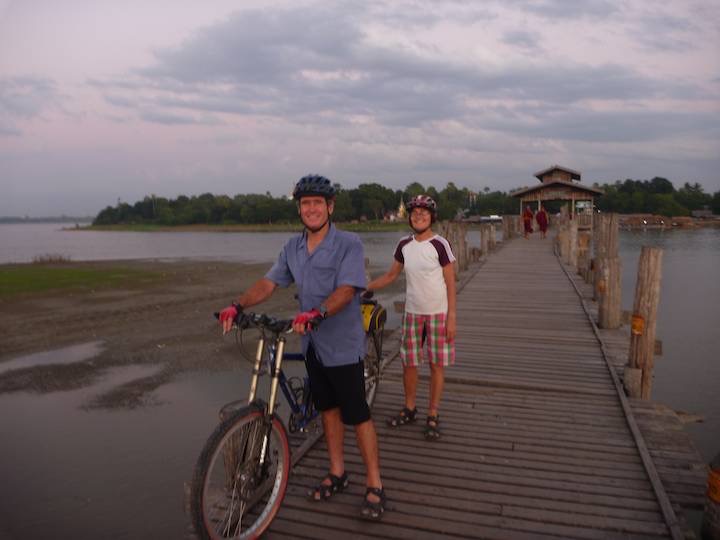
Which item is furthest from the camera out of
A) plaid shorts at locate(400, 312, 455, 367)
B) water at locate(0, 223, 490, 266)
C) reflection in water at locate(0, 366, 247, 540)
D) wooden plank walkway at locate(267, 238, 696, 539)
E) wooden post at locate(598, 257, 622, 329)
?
water at locate(0, 223, 490, 266)

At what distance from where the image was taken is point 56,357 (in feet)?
41.9

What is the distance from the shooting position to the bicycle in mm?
2779

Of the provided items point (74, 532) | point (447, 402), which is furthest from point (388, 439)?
point (74, 532)

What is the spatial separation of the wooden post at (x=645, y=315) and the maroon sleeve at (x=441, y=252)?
2882 mm

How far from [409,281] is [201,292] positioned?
19.9m

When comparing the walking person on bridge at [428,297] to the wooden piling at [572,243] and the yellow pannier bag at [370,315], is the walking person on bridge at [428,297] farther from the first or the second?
the wooden piling at [572,243]

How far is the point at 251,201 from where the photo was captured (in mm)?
125875

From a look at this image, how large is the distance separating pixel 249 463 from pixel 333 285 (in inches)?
45.9

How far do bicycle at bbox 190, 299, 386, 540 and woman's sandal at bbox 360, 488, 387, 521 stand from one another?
526mm

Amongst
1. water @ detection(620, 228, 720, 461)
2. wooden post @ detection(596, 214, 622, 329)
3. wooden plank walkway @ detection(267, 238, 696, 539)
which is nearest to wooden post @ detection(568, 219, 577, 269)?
water @ detection(620, 228, 720, 461)

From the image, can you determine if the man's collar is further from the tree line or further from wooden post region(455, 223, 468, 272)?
the tree line

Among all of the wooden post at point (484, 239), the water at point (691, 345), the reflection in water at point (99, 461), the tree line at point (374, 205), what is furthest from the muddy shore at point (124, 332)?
the tree line at point (374, 205)

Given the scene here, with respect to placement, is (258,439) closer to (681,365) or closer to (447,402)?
(447,402)

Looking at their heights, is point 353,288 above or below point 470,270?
above
